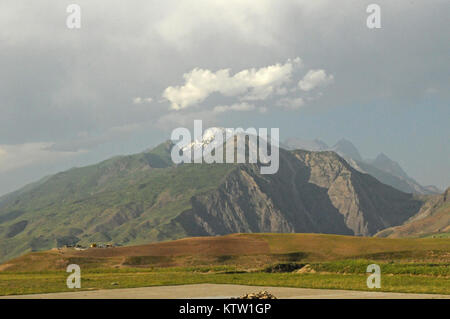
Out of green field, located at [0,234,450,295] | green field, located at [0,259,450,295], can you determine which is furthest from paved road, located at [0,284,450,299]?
green field, located at [0,234,450,295]

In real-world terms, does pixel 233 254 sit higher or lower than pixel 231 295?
lower

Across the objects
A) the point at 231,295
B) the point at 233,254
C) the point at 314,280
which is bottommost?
the point at 233,254

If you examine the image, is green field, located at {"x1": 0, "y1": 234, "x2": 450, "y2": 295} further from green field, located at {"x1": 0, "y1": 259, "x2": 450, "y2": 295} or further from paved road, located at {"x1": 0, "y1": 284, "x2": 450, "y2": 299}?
paved road, located at {"x1": 0, "y1": 284, "x2": 450, "y2": 299}

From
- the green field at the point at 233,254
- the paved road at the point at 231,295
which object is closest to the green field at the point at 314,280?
the paved road at the point at 231,295

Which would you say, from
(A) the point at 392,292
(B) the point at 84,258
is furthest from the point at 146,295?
(B) the point at 84,258

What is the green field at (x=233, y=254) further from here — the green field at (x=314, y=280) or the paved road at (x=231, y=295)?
the paved road at (x=231, y=295)

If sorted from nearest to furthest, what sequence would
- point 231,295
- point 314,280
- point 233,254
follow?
point 231,295, point 314,280, point 233,254

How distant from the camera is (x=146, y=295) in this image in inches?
1889

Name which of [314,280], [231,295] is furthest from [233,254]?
[231,295]

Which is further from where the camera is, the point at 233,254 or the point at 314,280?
the point at 233,254

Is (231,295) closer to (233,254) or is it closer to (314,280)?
(314,280)

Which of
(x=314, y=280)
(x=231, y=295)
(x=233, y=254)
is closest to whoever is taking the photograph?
(x=231, y=295)
